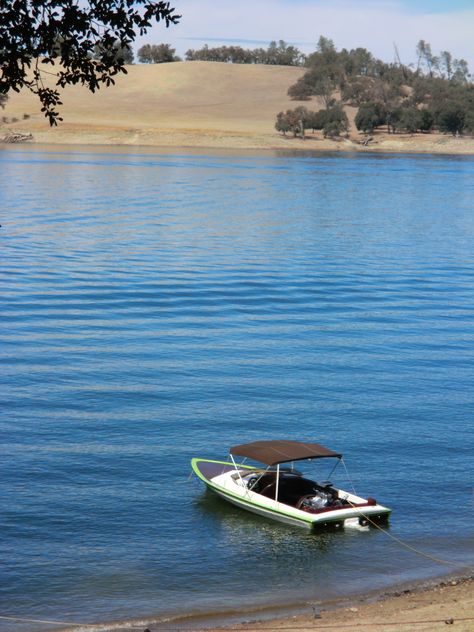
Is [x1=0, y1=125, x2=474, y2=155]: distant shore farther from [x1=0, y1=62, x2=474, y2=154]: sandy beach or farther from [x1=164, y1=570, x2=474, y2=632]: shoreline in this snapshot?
[x1=164, y1=570, x2=474, y2=632]: shoreline

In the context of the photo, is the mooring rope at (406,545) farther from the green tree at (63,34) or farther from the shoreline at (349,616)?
the green tree at (63,34)

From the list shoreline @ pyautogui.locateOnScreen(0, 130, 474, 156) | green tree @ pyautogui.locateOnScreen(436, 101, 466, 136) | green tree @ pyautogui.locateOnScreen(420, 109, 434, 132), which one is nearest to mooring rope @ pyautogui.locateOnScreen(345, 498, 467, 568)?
shoreline @ pyautogui.locateOnScreen(0, 130, 474, 156)

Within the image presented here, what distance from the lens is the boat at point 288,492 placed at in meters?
18.1

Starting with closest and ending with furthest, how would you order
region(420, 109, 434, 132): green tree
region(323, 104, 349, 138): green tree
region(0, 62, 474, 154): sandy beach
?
region(0, 62, 474, 154): sandy beach, region(323, 104, 349, 138): green tree, region(420, 109, 434, 132): green tree

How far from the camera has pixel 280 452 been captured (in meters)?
19.2

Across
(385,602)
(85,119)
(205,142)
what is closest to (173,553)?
(385,602)

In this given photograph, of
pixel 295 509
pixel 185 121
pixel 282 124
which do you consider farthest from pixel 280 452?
pixel 185 121

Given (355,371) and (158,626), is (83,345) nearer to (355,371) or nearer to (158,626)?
(355,371)

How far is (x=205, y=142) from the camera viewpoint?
483 ft

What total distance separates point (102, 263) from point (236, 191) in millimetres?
33013

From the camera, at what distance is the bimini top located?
18875 mm

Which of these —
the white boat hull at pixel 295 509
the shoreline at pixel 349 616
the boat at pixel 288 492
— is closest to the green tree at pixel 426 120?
the boat at pixel 288 492

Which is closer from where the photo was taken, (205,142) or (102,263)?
(102,263)

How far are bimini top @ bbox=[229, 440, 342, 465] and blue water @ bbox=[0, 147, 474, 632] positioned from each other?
1136 mm
